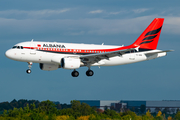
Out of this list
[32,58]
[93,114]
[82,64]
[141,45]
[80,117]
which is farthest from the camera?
[93,114]

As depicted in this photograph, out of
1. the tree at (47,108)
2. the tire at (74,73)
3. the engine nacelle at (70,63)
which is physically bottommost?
the tree at (47,108)

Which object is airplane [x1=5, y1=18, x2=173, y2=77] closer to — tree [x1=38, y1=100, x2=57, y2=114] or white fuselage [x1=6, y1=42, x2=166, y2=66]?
white fuselage [x1=6, y1=42, x2=166, y2=66]

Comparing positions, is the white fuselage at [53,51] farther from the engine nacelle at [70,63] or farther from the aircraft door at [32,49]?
the engine nacelle at [70,63]

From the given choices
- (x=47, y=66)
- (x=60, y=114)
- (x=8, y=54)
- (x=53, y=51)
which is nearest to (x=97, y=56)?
(x=53, y=51)

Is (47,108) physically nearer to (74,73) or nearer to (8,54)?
(74,73)

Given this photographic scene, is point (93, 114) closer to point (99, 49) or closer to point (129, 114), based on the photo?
point (129, 114)

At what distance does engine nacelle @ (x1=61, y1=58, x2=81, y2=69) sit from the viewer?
55844 millimetres

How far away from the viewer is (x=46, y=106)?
196 metres

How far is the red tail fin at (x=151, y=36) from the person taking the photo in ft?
216

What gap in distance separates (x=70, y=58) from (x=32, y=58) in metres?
6.32

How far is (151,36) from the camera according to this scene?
66938 millimetres

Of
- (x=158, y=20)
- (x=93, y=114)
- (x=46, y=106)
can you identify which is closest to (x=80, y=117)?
(x=93, y=114)

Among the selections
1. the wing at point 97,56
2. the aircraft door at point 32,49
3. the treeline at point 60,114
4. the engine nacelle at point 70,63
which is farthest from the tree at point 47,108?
the aircraft door at point 32,49

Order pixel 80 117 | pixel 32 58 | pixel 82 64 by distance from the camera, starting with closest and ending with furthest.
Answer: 1. pixel 32 58
2. pixel 82 64
3. pixel 80 117
